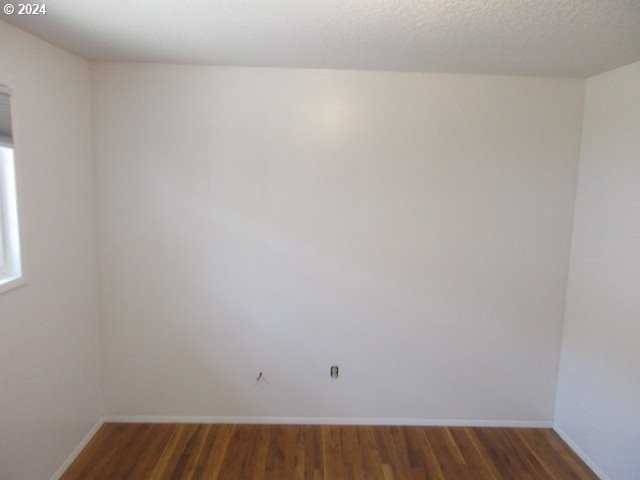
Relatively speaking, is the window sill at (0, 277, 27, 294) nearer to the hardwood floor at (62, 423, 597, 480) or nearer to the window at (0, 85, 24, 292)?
the window at (0, 85, 24, 292)

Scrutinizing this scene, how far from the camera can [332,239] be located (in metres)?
2.76

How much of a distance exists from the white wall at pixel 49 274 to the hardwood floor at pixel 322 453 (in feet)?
1.20

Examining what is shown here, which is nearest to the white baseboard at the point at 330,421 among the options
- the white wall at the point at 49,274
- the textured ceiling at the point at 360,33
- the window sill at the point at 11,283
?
the white wall at the point at 49,274

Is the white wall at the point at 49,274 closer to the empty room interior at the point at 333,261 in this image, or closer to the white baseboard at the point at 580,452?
the empty room interior at the point at 333,261

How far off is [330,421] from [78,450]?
5.57ft

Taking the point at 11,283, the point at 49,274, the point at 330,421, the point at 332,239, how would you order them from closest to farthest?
the point at 11,283 < the point at 49,274 < the point at 332,239 < the point at 330,421

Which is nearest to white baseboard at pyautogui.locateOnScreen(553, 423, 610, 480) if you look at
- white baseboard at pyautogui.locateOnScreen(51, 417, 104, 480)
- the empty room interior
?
the empty room interior

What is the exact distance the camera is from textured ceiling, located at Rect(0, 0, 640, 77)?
1.62 metres

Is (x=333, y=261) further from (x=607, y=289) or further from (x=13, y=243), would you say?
(x=13, y=243)

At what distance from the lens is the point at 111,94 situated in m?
2.58

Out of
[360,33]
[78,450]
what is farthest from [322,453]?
[360,33]

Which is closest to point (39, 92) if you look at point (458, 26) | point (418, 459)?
point (458, 26)

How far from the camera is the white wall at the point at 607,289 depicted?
2.23 m

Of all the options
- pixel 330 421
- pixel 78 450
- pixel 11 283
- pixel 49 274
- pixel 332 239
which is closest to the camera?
pixel 11 283
